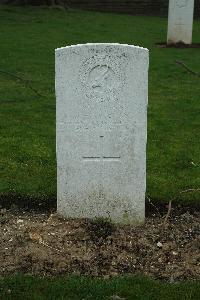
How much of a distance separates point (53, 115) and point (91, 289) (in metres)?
4.92

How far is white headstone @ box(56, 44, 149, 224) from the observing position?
470cm

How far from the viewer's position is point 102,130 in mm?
4820

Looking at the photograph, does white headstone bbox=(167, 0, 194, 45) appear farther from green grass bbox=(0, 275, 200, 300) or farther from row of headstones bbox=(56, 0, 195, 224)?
green grass bbox=(0, 275, 200, 300)

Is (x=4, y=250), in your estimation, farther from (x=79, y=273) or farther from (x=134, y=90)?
(x=134, y=90)

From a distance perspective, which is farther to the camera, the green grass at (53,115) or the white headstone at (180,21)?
the white headstone at (180,21)

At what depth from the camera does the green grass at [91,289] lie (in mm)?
3951

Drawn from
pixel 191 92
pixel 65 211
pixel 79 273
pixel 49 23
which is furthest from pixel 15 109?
pixel 49 23

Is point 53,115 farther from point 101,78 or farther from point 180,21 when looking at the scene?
point 180,21

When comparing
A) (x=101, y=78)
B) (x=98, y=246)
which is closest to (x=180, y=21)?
(x=101, y=78)

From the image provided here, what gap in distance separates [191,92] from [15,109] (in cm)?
325

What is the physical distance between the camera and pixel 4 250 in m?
4.58

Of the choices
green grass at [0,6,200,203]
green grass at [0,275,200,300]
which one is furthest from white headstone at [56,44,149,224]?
green grass at [0,275,200,300]

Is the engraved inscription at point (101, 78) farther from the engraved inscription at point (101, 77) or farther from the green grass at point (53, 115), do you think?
the green grass at point (53, 115)

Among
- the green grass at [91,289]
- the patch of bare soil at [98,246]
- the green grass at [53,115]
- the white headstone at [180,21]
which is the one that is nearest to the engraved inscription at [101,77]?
the patch of bare soil at [98,246]
